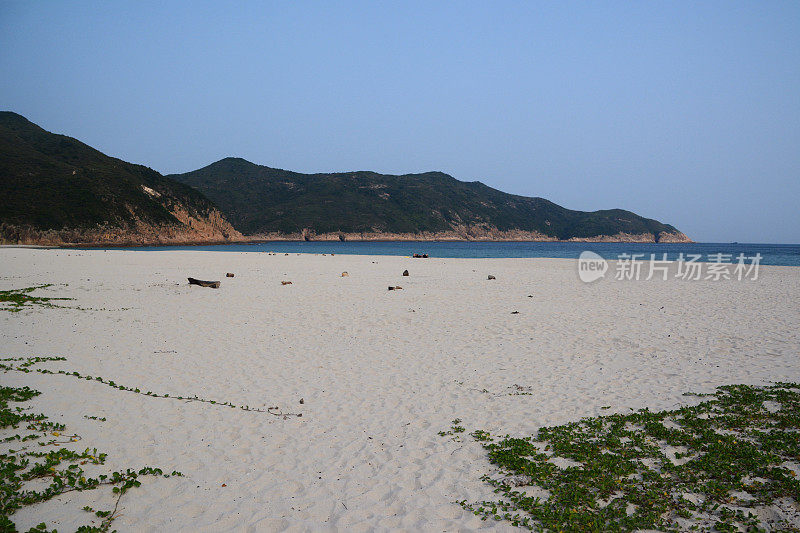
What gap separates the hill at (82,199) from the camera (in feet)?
270

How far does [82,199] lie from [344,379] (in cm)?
10698

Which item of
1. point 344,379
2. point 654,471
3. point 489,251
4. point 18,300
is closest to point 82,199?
point 489,251

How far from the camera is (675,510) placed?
507cm

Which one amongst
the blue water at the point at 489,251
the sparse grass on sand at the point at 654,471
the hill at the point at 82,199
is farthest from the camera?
the hill at the point at 82,199

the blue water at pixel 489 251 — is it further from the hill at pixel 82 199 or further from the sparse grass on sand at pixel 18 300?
the sparse grass on sand at pixel 18 300

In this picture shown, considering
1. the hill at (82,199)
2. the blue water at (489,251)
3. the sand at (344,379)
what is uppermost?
the hill at (82,199)

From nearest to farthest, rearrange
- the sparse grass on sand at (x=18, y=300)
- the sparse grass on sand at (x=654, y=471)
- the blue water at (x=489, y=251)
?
the sparse grass on sand at (x=654, y=471) < the sparse grass on sand at (x=18, y=300) < the blue water at (x=489, y=251)

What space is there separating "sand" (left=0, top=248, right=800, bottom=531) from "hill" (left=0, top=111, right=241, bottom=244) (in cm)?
8005

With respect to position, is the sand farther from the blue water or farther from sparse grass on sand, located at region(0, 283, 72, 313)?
the blue water

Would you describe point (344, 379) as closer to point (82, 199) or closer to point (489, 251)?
point (489, 251)

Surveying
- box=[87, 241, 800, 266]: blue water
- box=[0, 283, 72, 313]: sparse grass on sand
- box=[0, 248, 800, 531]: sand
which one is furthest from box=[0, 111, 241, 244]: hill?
box=[0, 248, 800, 531]: sand

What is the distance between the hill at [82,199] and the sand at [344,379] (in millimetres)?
80052

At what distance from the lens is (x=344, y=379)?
10250 mm

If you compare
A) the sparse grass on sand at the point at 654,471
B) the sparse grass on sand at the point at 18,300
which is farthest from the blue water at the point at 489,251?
the sparse grass on sand at the point at 654,471
